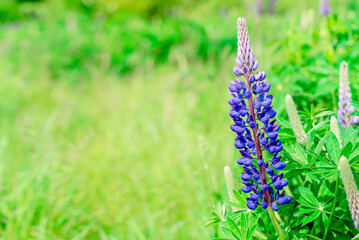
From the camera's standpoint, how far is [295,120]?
1.04 meters

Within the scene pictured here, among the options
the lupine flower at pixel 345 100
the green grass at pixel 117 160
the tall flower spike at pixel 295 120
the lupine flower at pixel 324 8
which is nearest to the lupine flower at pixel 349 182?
the tall flower spike at pixel 295 120

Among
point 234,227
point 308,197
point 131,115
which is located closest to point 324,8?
point 308,197

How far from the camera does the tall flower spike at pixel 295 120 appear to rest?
3.37 ft

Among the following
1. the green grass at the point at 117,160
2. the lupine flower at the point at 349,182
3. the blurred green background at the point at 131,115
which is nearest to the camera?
the lupine flower at the point at 349,182

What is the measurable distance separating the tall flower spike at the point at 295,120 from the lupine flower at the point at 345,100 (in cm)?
19

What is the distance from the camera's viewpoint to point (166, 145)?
339 centimetres

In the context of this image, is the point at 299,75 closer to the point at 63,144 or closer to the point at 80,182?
the point at 80,182

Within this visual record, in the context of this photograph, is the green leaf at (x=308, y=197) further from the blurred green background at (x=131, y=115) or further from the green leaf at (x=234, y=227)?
the blurred green background at (x=131, y=115)

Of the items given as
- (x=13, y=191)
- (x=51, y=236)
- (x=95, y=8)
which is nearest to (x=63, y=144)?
(x=13, y=191)

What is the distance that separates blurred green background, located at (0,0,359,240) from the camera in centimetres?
211

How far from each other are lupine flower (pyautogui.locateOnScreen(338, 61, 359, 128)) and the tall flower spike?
189 mm

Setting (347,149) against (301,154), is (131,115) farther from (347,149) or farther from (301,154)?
(347,149)

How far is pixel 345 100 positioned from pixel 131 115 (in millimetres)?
3489

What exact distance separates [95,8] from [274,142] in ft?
51.8
